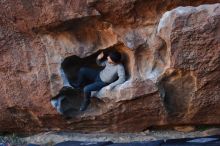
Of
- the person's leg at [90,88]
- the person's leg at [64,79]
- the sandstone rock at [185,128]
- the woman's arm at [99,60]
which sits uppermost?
the woman's arm at [99,60]

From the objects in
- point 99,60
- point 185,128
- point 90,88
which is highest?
point 99,60

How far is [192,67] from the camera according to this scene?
8.71 feet

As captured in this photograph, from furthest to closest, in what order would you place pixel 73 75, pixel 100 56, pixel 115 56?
pixel 73 75
pixel 100 56
pixel 115 56

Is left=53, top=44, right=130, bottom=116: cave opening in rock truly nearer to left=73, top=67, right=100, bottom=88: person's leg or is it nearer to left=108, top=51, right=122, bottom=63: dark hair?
left=73, top=67, right=100, bottom=88: person's leg

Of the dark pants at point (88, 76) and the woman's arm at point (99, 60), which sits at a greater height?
the woman's arm at point (99, 60)

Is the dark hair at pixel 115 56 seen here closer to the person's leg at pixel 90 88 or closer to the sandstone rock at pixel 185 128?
the person's leg at pixel 90 88

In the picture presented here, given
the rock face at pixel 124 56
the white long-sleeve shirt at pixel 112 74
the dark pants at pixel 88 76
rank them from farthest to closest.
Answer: the dark pants at pixel 88 76 → the white long-sleeve shirt at pixel 112 74 → the rock face at pixel 124 56

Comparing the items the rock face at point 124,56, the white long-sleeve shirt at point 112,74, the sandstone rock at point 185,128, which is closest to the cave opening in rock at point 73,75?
the rock face at point 124,56

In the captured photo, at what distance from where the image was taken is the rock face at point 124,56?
261cm

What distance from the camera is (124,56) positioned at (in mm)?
3035

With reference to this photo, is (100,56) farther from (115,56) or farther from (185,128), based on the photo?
(185,128)

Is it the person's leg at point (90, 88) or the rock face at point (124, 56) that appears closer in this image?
the rock face at point (124, 56)

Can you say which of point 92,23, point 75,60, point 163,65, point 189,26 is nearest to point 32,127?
point 75,60

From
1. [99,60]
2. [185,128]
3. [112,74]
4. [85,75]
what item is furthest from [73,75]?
[185,128]
